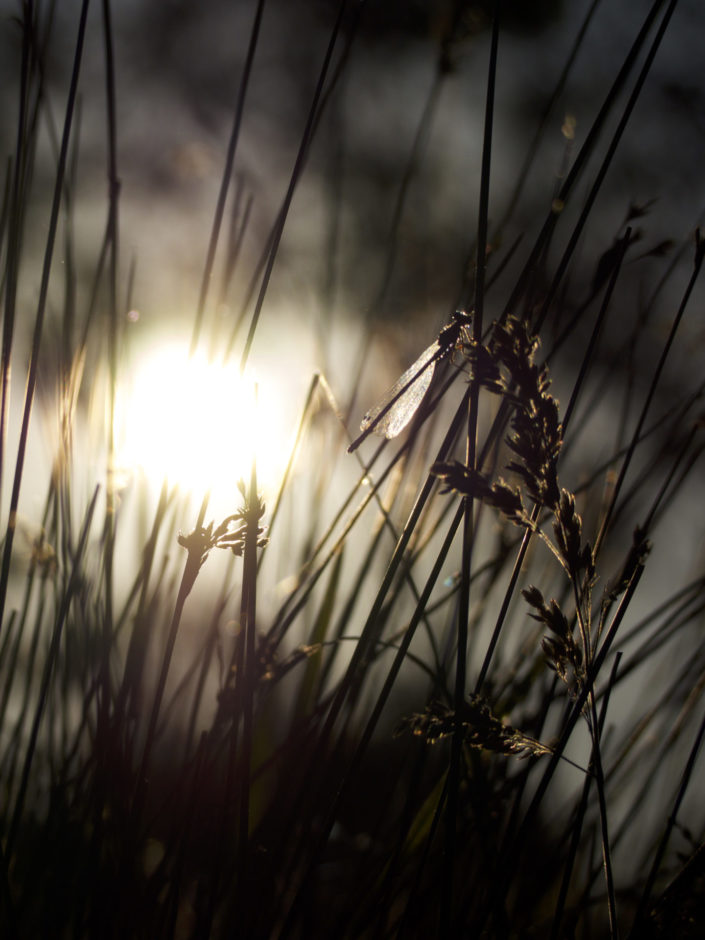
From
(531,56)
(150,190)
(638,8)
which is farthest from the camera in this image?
(150,190)

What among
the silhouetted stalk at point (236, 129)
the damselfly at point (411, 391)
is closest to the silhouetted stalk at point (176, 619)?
the damselfly at point (411, 391)

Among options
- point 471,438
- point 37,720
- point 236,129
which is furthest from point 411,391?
point 37,720

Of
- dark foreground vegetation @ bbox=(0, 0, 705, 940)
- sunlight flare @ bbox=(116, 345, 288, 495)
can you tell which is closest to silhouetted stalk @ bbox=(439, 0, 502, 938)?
dark foreground vegetation @ bbox=(0, 0, 705, 940)

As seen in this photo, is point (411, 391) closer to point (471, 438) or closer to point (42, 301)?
point (471, 438)

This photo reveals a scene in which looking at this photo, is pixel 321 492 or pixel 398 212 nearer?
pixel 398 212

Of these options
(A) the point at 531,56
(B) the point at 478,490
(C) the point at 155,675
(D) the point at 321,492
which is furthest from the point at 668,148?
(C) the point at 155,675

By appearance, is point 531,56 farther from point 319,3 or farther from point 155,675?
point 155,675

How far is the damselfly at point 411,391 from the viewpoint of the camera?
425 mm

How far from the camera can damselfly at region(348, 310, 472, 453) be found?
0.43 m

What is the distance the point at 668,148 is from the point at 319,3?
1.05 meters

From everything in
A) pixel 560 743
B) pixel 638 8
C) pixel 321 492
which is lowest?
pixel 560 743

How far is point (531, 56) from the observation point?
1.16m

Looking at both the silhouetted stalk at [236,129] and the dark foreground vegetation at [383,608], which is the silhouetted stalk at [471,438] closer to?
the dark foreground vegetation at [383,608]

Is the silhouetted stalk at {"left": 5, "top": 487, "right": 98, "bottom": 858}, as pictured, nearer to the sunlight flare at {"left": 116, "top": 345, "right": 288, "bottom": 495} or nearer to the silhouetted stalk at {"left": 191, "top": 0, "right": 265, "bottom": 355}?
the sunlight flare at {"left": 116, "top": 345, "right": 288, "bottom": 495}
